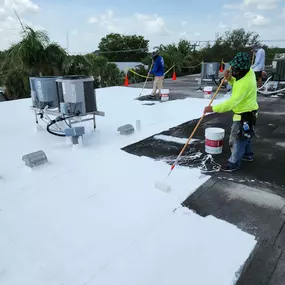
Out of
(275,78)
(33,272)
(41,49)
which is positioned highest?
(41,49)

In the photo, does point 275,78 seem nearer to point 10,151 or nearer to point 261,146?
point 261,146

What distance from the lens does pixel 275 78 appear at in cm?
797

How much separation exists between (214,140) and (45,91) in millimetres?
2586

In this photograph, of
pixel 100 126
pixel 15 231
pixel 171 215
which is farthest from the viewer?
pixel 100 126

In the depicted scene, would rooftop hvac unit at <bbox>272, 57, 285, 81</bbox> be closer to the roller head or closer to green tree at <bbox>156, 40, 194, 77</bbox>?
the roller head

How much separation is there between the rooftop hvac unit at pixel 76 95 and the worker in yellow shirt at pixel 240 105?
1.95 meters

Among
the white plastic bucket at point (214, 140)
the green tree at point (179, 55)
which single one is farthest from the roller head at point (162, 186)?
the green tree at point (179, 55)

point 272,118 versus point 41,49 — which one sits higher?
point 41,49

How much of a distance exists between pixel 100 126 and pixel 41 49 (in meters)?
6.35

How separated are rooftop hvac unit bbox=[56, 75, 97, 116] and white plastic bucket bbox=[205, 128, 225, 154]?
1.79 m

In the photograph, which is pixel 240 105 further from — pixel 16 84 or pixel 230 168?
pixel 16 84

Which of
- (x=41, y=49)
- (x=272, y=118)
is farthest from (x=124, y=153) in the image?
(x=41, y=49)

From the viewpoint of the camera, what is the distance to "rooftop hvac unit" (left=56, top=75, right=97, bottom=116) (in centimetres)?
356

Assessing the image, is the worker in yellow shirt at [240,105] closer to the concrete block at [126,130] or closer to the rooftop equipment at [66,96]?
the concrete block at [126,130]
